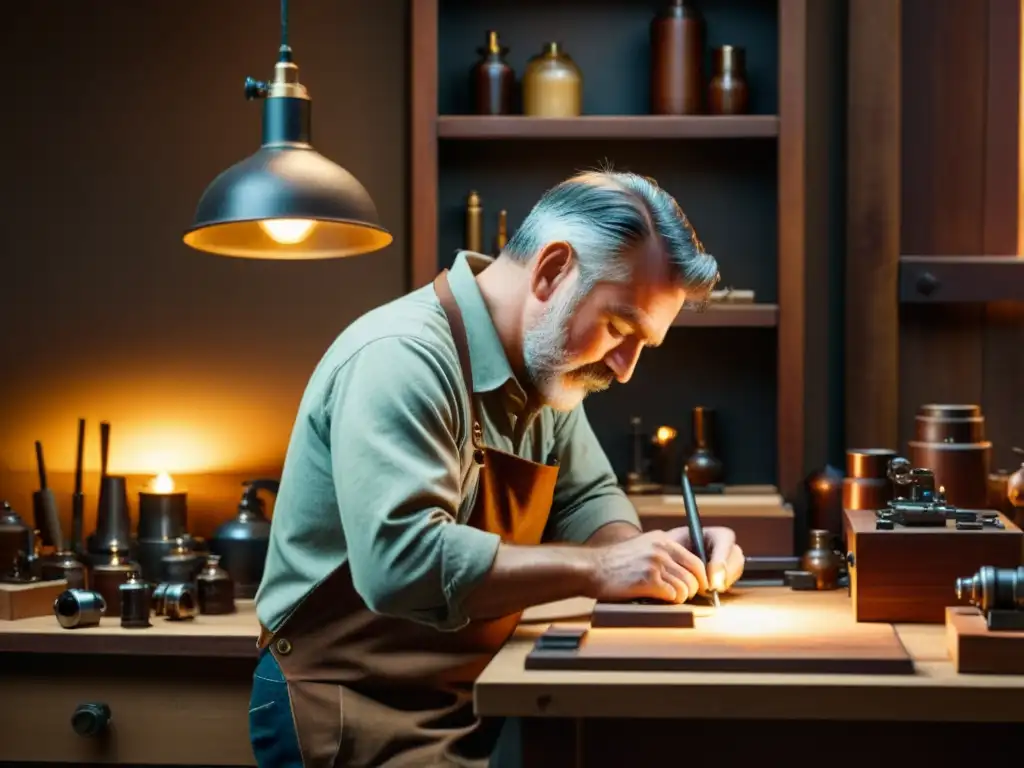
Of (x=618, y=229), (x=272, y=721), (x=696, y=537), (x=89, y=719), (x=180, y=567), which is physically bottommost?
(x=89, y=719)

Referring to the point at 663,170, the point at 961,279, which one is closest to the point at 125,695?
the point at 663,170

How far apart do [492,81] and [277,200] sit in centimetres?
119

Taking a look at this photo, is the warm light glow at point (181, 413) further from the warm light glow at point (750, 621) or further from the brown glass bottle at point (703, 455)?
the warm light glow at point (750, 621)

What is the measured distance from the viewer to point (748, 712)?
196 centimetres

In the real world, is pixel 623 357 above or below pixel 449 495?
above

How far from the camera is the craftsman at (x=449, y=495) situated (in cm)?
230

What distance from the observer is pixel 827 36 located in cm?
442

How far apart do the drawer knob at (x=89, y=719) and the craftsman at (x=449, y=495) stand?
102cm

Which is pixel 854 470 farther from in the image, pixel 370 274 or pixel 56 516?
pixel 56 516

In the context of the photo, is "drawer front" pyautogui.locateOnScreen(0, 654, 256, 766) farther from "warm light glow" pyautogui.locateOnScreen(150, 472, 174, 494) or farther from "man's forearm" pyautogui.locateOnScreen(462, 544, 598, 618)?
"man's forearm" pyautogui.locateOnScreen(462, 544, 598, 618)

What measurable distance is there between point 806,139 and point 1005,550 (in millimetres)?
2247

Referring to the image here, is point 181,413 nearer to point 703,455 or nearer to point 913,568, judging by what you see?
point 703,455

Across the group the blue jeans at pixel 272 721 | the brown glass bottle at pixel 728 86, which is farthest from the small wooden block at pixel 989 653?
the brown glass bottle at pixel 728 86

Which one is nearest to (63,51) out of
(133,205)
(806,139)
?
(133,205)
